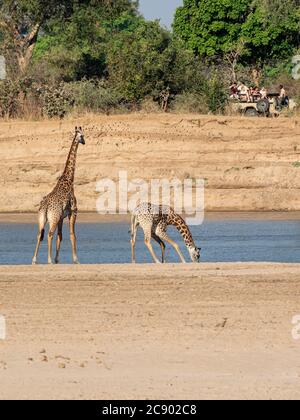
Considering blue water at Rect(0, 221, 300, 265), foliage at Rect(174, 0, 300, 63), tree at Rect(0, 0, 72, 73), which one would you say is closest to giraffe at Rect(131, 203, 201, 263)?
blue water at Rect(0, 221, 300, 265)

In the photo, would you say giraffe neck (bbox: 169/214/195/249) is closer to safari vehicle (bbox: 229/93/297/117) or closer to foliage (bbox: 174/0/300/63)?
safari vehicle (bbox: 229/93/297/117)

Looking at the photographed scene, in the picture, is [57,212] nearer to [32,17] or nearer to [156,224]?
[156,224]

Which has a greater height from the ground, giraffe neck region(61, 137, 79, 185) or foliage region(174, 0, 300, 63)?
foliage region(174, 0, 300, 63)

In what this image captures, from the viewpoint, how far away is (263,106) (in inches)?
1684

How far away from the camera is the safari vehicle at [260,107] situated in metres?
42.9

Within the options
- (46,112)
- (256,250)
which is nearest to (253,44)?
(46,112)

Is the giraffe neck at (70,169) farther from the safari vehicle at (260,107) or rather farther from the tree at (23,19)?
the tree at (23,19)

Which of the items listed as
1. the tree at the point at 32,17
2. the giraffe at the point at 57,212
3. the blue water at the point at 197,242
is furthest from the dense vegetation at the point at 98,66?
the giraffe at the point at 57,212

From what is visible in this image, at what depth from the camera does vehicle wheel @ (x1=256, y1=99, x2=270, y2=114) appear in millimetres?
42719

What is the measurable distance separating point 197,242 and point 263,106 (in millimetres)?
15925

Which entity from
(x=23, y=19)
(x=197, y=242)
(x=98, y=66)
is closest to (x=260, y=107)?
(x=98, y=66)

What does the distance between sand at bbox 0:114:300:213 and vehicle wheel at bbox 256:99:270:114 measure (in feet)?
5.38

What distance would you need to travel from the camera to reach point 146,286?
56.7ft
